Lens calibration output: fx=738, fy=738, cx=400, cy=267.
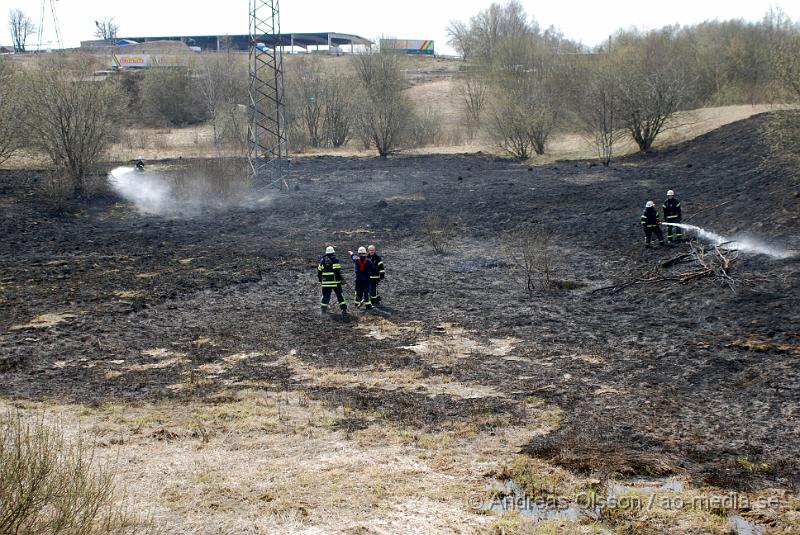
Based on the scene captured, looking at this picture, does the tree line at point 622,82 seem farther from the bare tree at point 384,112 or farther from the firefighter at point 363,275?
the firefighter at point 363,275

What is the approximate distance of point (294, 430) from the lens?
954 centimetres

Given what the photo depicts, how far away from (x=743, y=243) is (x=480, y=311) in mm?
7305

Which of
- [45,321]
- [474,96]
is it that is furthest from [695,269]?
[474,96]

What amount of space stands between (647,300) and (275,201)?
711 inches

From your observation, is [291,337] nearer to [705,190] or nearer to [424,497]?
[424,497]

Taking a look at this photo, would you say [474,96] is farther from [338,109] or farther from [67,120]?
[67,120]

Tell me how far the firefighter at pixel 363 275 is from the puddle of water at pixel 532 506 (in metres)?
8.40

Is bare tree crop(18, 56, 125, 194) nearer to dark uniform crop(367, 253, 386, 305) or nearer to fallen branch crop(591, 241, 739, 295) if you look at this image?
dark uniform crop(367, 253, 386, 305)

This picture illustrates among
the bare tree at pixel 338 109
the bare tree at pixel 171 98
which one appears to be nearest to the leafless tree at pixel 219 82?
the bare tree at pixel 171 98

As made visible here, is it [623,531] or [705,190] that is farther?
[705,190]

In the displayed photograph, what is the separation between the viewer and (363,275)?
1571 centimetres

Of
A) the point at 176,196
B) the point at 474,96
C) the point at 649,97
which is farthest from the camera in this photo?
the point at 474,96

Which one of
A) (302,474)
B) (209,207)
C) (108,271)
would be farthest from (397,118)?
(302,474)

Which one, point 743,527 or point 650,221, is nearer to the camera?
point 743,527
